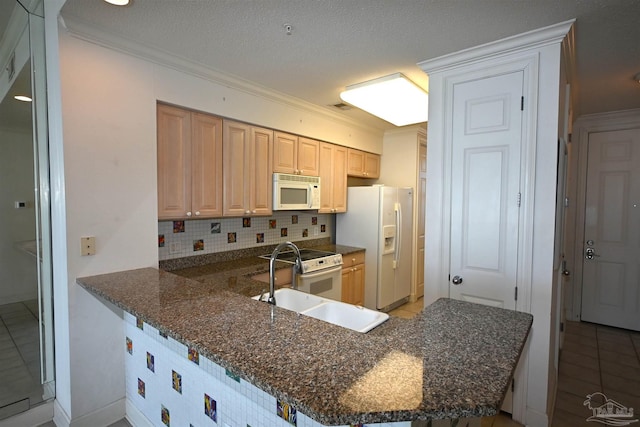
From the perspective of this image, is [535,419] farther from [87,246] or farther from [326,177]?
[87,246]

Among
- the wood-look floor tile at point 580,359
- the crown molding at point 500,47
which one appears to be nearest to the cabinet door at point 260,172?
the crown molding at point 500,47

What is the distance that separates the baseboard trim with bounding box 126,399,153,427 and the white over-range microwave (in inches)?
74.0

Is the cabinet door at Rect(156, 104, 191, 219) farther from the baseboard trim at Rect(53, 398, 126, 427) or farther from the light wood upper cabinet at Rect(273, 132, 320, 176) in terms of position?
the baseboard trim at Rect(53, 398, 126, 427)

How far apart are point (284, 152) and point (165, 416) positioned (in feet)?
7.78

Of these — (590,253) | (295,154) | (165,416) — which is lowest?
(165,416)

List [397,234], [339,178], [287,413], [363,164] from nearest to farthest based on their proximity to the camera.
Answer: [287,413]
[339,178]
[397,234]
[363,164]

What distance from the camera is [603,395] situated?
251 cm

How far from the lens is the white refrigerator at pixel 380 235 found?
4051 mm

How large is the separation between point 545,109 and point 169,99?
2501mm

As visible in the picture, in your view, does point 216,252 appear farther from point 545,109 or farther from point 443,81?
point 545,109

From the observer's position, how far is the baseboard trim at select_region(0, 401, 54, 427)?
79.1 inches

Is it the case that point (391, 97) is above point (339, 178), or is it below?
above

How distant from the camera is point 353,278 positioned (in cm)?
394

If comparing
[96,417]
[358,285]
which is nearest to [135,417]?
[96,417]
